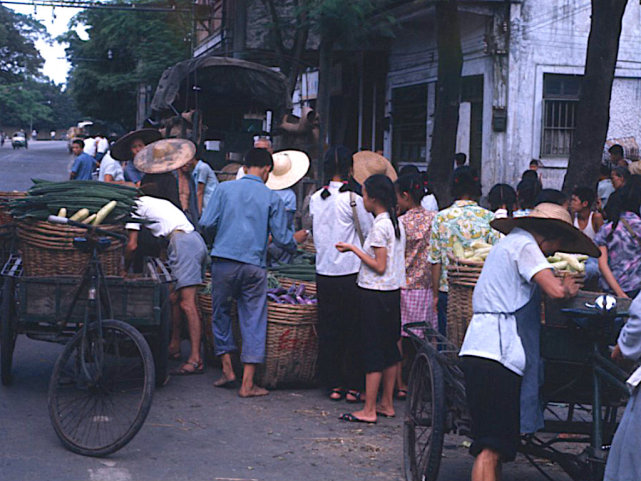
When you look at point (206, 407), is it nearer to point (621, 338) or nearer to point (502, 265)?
point (502, 265)

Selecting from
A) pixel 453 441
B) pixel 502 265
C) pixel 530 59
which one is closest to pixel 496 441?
pixel 502 265

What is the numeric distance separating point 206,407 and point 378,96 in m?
18.3

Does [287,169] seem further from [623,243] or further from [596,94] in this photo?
[596,94]

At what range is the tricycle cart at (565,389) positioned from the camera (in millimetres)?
4449

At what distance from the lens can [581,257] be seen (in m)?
6.28

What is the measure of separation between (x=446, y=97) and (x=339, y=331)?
27.0 feet

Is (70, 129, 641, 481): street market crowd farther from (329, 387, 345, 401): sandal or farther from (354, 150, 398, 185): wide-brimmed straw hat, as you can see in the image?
(354, 150, 398, 185): wide-brimmed straw hat

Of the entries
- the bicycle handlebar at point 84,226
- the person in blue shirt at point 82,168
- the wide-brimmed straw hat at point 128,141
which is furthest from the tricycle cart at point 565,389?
the person in blue shirt at point 82,168

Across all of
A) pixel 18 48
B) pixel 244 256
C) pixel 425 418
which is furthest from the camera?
pixel 18 48

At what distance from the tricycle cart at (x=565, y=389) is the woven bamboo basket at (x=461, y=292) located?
0.39 metres

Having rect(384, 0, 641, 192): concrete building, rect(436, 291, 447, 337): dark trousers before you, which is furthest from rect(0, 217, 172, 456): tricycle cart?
rect(384, 0, 641, 192): concrete building

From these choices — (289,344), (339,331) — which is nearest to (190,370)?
(289,344)

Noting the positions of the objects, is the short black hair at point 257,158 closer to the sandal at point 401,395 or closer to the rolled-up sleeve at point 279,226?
the rolled-up sleeve at point 279,226

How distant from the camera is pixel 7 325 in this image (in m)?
7.03
